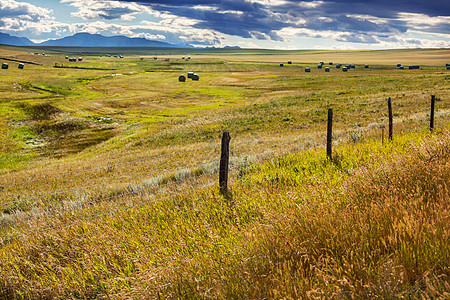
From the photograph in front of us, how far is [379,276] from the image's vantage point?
2.92 m

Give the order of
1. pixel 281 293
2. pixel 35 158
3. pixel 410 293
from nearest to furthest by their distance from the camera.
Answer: pixel 410 293 → pixel 281 293 → pixel 35 158

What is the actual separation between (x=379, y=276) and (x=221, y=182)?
181 inches

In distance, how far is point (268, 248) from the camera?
389cm

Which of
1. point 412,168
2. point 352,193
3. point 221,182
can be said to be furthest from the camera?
point 221,182

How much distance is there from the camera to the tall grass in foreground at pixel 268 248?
10.2ft

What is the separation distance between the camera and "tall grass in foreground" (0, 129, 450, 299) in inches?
123

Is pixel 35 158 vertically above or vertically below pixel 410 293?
below

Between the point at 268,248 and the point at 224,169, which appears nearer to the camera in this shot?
the point at 268,248

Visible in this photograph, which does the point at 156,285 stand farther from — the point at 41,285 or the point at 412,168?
the point at 412,168

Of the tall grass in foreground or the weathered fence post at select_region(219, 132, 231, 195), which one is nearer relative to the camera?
the tall grass in foreground

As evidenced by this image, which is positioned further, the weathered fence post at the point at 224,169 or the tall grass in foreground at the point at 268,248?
the weathered fence post at the point at 224,169

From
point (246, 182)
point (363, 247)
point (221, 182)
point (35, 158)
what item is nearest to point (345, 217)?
point (363, 247)

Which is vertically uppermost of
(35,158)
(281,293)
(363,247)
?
(363,247)

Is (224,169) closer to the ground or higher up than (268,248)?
higher up
